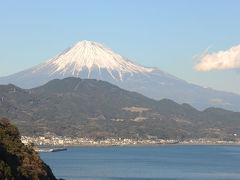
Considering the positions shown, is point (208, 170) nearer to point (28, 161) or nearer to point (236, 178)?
point (236, 178)

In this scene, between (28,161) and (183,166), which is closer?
(28,161)

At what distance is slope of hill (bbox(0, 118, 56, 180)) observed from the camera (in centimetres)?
7219

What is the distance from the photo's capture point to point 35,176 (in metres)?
81.1

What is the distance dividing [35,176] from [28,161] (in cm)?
367

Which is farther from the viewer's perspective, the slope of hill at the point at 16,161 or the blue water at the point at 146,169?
the blue water at the point at 146,169

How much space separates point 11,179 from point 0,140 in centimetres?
1373

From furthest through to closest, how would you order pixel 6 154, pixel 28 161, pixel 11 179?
pixel 28 161, pixel 6 154, pixel 11 179

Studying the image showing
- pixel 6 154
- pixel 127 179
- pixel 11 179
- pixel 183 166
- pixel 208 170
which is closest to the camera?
pixel 11 179

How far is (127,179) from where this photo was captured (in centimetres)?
13088

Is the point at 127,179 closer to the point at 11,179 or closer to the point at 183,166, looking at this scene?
the point at 183,166

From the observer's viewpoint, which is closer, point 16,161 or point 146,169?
point 16,161

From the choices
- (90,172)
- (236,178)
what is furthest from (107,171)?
(236,178)

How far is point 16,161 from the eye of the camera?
81062 mm

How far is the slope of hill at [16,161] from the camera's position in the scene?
72.2m
